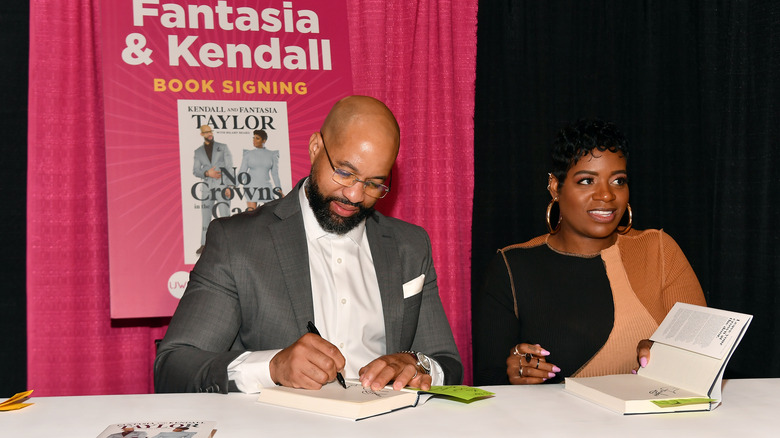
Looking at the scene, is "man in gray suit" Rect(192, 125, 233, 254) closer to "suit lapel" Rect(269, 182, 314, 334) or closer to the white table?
"suit lapel" Rect(269, 182, 314, 334)

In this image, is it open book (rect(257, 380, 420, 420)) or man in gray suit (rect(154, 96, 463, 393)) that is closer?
open book (rect(257, 380, 420, 420))

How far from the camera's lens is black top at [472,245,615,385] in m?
2.64

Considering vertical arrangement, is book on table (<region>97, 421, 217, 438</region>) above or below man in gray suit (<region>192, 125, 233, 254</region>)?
below

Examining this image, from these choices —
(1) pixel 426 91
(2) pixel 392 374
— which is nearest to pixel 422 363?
(2) pixel 392 374

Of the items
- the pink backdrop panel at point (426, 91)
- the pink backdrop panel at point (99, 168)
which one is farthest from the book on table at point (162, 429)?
the pink backdrop panel at point (426, 91)

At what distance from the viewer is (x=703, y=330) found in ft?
5.64

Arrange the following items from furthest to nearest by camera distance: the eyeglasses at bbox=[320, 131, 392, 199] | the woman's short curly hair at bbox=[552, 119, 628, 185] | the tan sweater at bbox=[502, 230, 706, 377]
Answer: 1. the woman's short curly hair at bbox=[552, 119, 628, 185]
2. the tan sweater at bbox=[502, 230, 706, 377]
3. the eyeglasses at bbox=[320, 131, 392, 199]

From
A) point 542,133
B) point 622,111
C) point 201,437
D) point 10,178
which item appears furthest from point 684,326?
point 10,178

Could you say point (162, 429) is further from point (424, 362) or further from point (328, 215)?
point (328, 215)

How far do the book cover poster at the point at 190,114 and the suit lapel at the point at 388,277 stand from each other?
0.83m

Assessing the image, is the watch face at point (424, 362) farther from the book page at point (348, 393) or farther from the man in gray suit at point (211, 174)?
the man in gray suit at point (211, 174)

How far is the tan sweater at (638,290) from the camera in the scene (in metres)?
2.59

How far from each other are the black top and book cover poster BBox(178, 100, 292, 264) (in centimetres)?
111

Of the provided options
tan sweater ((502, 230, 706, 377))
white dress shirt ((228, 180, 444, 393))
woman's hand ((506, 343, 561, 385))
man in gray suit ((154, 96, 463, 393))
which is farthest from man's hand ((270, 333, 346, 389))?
tan sweater ((502, 230, 706, 377))
